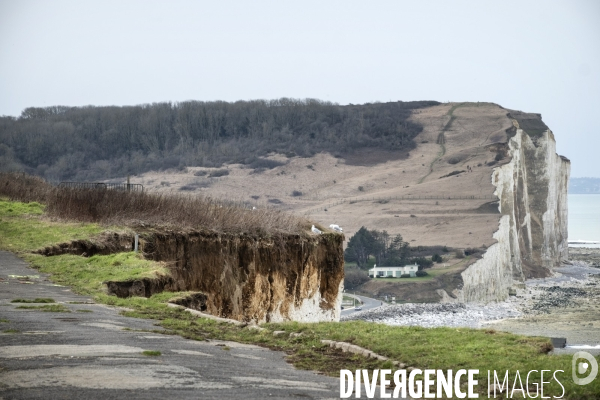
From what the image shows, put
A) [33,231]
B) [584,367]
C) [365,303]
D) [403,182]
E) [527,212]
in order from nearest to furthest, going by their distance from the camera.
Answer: [584,367] → [33,231] → [365,303] → [527,212] → [403,182]

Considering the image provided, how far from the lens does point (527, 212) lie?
355ft

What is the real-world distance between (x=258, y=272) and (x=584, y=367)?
1957 centimetres

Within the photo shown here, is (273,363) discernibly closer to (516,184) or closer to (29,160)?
(516,184)

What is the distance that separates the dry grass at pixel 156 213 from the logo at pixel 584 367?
1738 centimetres

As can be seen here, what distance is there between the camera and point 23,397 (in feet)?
29.3

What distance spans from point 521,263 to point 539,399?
92.2 m

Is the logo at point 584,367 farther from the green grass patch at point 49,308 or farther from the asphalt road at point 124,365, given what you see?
the green grass patch at point 49,308

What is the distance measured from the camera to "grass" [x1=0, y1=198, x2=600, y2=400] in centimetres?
1196

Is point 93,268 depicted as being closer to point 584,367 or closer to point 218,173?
point 584,367

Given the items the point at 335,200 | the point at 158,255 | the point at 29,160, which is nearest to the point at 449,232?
the point at 335,200

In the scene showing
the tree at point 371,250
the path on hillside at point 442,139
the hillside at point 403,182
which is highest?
the path on hillside at point 442,139

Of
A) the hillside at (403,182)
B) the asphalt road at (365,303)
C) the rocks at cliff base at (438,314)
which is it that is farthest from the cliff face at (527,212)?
the rocks at cliff base at (438,314)

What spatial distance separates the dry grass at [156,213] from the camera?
95.1 ft

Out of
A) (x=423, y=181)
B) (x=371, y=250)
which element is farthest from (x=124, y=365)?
(x=423, y=181)
